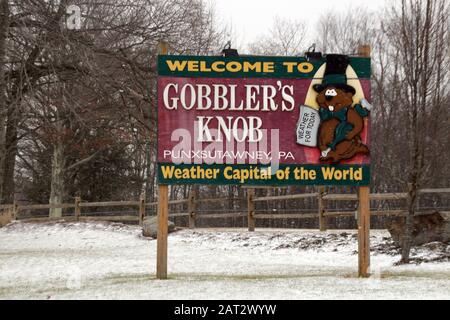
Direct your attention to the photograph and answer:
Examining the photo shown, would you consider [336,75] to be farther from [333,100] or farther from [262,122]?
[262,122]

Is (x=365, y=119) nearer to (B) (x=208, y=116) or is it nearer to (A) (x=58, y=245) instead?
(B) (x=208, y=116)

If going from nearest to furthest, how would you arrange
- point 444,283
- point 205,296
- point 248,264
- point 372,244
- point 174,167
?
point 205,296
point 444,283
point 174,167
point 248,264
point 372,244

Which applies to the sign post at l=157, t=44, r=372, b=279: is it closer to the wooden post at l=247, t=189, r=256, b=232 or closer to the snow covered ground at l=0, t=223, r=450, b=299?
the snow covered ground at l=0, t=223, r=450, b=299

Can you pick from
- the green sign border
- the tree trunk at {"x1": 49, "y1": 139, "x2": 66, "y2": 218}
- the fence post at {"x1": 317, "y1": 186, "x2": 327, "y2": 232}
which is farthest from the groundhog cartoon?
the tree trunk at {"x1": 49, "y1": 139, "x2": 66, "y2": 218}

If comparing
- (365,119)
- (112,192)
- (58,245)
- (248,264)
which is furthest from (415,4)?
(112,192)

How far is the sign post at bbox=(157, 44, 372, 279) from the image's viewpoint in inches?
414

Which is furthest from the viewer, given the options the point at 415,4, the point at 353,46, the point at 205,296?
the point at 353,46

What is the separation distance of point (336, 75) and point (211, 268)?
482cm

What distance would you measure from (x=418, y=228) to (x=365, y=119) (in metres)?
5.10

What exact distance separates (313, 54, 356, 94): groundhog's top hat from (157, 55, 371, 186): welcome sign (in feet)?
0.05

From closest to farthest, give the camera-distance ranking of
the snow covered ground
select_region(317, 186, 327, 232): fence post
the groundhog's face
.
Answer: the snow covered ground
the groundhog's face
select_region(317, 186, 327, 232): fence post
